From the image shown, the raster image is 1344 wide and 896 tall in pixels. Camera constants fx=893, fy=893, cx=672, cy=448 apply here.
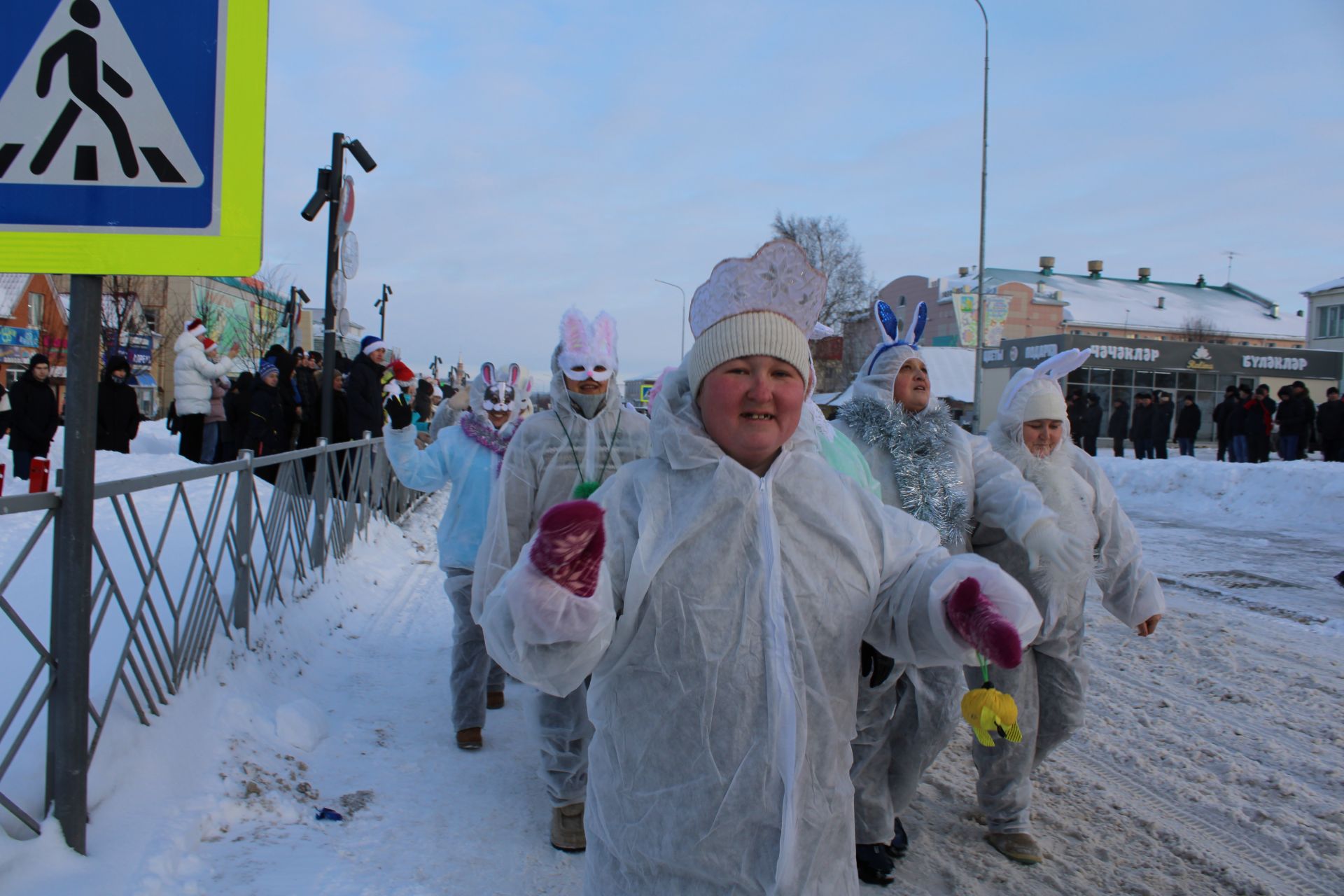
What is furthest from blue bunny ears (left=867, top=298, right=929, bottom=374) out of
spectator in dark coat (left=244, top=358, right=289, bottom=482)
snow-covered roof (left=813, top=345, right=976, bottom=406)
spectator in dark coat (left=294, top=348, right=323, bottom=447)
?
snow-covered roof (left=813, top=345, right=976, bottom=406)

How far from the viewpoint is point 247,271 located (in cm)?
275

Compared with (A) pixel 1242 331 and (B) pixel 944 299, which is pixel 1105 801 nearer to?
(B) pixel 944 299

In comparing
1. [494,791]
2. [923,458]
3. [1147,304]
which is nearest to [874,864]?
[923,458]

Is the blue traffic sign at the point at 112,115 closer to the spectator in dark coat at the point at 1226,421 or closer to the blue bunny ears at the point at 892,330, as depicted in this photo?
the blue bunny ears at the point at 892,330

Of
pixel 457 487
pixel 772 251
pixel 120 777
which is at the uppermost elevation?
pixel 772 251

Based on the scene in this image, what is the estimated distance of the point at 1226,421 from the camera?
18703mm

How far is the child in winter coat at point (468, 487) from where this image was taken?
458cm

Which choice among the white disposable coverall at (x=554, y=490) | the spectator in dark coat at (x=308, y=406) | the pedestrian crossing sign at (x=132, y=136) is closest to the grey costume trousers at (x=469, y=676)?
the white disposable coverall at (x=554, y=490)

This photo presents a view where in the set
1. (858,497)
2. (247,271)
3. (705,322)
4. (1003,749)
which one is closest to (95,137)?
(247,271)

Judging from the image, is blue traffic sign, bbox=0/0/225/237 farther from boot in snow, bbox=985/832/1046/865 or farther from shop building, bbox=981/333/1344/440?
shop building, bbox=981/333/1344/440

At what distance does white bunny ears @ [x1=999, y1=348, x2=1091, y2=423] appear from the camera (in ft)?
13.4

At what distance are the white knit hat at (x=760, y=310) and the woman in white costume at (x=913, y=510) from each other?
1.58m

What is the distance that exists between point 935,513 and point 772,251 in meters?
1.89

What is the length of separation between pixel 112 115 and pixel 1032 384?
3708 millimetres
